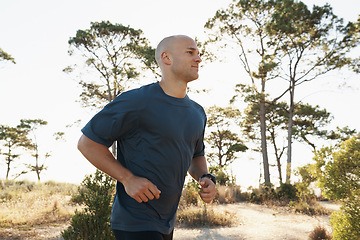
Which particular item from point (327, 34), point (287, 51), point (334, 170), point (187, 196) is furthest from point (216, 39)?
point (334, 170)

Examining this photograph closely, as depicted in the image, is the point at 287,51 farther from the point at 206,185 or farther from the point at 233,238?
the point at 206,185

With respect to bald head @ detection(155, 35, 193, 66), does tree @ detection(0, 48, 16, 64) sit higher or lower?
higher

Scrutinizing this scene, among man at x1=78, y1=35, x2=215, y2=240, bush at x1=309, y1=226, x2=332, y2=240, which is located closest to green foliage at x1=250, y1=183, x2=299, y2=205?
bush at x1=309, y1=226, x2=332, y2=240

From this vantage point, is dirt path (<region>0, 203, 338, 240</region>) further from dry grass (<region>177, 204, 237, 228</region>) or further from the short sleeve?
the short sleeve

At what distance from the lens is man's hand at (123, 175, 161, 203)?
1.40m

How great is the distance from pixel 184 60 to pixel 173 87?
0.15 m

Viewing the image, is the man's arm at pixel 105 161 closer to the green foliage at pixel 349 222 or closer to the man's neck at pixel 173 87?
the man's neck at pixel 173 87

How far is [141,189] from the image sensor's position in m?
1.39

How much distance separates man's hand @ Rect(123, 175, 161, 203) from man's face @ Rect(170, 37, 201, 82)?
607mm

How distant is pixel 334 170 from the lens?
14.3 ft

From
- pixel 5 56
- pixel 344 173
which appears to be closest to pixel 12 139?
pixel 5 56

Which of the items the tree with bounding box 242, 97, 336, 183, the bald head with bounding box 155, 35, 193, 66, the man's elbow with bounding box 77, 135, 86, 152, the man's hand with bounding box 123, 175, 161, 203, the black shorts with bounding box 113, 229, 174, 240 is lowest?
the black shorts with bounding box 113, 229, 174, 240

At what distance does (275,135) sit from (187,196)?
16.1 m

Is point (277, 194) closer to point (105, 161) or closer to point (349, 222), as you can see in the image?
point (349, 222)
